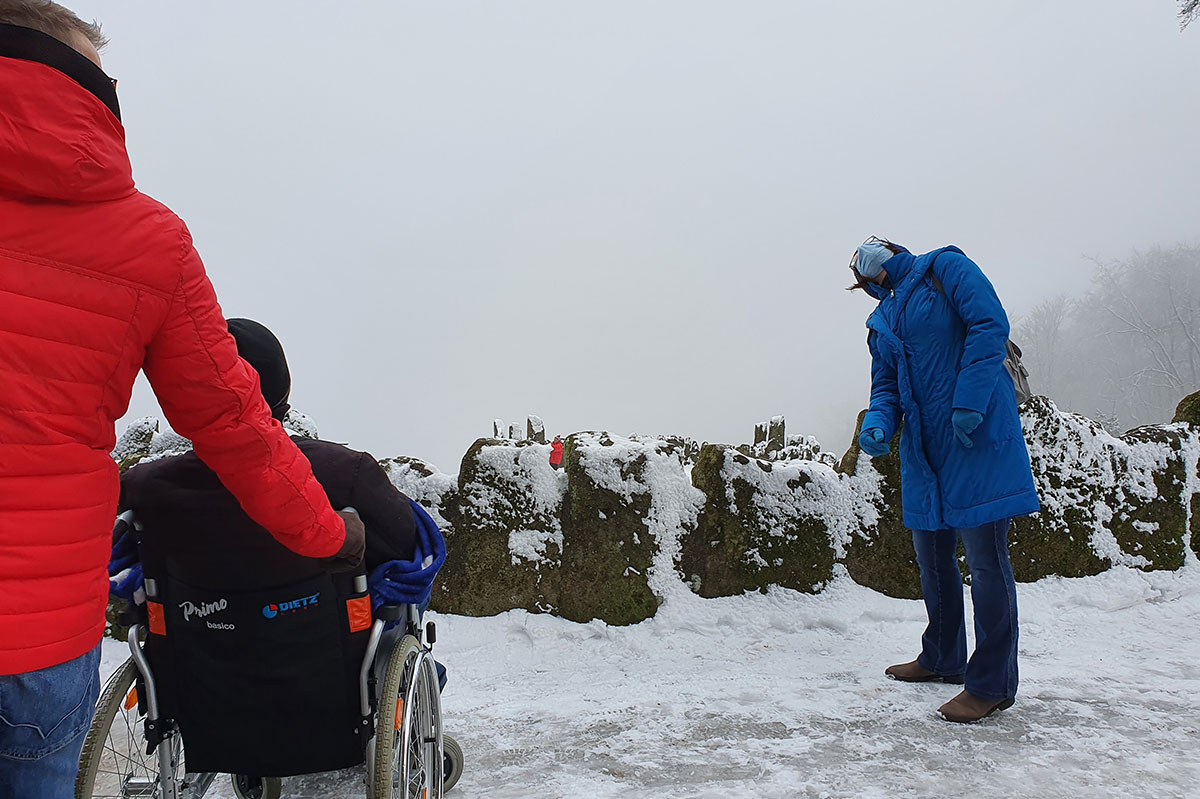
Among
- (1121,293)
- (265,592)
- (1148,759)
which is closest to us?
(265,592)

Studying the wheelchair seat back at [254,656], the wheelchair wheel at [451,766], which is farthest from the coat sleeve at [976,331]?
the wheelchair seat back at [254,656]

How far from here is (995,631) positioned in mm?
2664

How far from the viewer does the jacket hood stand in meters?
1.01

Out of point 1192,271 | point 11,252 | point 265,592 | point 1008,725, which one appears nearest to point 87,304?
point 11,252

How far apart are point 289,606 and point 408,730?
0.44 meters

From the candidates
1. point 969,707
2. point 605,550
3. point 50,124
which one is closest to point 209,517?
point 50,124

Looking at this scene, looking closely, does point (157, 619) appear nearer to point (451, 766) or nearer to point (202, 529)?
point (202, 529)

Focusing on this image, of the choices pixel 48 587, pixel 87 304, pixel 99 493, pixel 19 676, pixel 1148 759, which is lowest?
pixel 1148 759

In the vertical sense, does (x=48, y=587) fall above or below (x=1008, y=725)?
above

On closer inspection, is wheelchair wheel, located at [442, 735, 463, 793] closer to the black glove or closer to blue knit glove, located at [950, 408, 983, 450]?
the black glove

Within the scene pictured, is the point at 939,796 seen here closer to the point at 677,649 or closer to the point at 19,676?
the point at 677,649

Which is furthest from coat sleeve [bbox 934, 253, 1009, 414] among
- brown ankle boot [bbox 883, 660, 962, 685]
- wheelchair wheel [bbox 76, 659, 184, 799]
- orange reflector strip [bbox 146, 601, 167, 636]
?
wheelchair wheel [bbox 76, 659, 184, 799]

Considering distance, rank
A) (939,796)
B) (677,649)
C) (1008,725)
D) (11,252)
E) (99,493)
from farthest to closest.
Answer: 1. (677,649)
2. (1008,725)
3. (939,796)
4. (99,493)
5. (11,252)

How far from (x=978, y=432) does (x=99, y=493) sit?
2.90 meters
